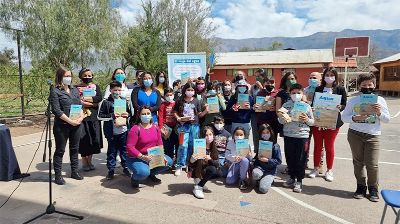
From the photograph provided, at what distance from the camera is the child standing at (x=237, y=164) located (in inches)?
212

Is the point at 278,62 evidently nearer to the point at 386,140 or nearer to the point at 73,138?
the point at 386,140

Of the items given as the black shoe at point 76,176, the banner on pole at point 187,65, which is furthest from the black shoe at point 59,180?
the banner on pole at point 187,65

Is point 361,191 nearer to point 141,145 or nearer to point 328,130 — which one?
point 328,130

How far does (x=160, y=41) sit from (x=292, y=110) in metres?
17.9

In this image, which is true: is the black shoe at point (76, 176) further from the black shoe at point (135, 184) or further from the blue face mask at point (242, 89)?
the blue face mask at point (242, 89)

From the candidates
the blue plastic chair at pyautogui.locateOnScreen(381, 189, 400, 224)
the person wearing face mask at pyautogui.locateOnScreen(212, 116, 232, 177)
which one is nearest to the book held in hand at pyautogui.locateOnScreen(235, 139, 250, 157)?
the person wearing face mask at pyautogui.locateOnScreen(212, 116, 232, 177)

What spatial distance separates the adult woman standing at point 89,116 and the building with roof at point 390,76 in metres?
29.9

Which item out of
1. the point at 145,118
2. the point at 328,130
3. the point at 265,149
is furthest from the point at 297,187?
the point at 145,118

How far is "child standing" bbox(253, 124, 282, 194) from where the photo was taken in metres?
5.20

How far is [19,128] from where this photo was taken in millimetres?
10734

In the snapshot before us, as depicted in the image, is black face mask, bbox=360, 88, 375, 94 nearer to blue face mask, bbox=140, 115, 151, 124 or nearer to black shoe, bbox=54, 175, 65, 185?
blue face mask, bbox=140, 115, 151, 124

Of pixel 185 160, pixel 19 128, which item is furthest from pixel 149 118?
pixel 19 128

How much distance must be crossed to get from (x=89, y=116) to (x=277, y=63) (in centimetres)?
3198

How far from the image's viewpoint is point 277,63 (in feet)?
117
